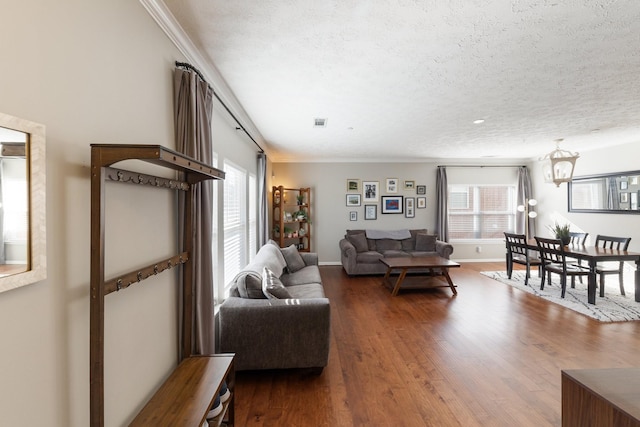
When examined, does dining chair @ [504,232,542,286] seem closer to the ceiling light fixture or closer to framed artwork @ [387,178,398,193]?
the ceiling light fixture

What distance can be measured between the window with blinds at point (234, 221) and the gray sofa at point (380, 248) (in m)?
2.54

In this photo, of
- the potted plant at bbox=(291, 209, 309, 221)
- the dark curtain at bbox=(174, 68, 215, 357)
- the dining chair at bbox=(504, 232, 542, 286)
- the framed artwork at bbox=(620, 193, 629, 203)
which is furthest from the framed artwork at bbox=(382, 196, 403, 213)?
the dark curtain at bbox=(174, 68, 215, 357)

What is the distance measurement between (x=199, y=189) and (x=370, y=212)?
5.67 metres

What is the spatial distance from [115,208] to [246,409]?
1.69 m

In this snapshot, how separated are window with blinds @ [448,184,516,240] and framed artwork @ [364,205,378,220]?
1.92m

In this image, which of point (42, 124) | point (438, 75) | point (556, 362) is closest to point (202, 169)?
point (42, 124)

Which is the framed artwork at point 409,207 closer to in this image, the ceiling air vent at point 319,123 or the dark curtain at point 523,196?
the dark curtain at point 523,196

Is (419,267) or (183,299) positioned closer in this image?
(183,299)

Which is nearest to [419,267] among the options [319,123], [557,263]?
[557,263]

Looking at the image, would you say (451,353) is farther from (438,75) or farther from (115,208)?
(115,208)

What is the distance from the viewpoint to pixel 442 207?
7.16 m

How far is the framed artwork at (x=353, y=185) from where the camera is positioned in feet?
23.5

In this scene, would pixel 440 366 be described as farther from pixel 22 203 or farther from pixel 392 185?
pixel 392 185

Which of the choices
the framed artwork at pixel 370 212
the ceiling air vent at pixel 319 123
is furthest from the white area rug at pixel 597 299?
the ceiling air vent at pixel 319 123
